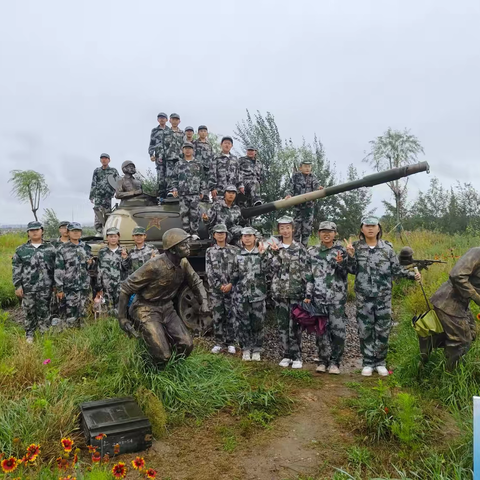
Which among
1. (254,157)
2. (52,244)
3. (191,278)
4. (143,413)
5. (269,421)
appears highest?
(254,157)

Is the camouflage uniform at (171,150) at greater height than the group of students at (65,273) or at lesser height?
greater

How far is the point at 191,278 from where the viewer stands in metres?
5.34

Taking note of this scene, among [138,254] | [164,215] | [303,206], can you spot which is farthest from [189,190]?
[303,206]

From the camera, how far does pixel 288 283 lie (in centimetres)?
614

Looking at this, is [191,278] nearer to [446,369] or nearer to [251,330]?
[251,330]

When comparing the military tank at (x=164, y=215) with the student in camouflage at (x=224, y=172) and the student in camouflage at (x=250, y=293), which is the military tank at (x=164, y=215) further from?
the student in camouflage at (x=250, y=293)

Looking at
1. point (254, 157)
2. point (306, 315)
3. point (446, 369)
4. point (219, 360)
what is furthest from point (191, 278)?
point (254, 157)

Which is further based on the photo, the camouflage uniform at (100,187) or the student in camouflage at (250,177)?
the camouflage uniform at (100,187)

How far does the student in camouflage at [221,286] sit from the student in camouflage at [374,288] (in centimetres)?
187

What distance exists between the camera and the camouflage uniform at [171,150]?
9914 millimetres

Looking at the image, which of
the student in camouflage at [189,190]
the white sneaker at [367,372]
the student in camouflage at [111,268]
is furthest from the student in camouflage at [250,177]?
the white sneaker at [367,372]

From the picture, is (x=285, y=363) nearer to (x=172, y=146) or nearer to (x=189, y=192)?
(x=189, y=192)

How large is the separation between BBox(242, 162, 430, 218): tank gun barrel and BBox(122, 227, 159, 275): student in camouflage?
199cm

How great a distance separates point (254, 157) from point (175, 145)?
1.70 metres
